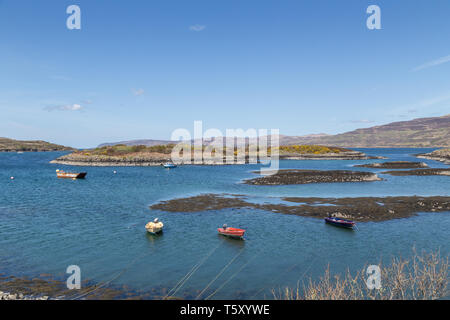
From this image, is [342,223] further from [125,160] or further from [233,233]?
[125,160]

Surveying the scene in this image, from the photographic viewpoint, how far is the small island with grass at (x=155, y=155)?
438 ft

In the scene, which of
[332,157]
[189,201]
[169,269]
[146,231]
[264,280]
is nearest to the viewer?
[264,280]

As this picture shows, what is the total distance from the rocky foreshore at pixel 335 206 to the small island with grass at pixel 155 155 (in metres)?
87.9

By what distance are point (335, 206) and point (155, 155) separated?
110505 millimetres

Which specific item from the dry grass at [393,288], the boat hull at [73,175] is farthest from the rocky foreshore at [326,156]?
the dry grass at [393,288]

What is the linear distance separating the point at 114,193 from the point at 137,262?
3807 centimetres

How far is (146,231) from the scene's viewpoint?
1344 inches

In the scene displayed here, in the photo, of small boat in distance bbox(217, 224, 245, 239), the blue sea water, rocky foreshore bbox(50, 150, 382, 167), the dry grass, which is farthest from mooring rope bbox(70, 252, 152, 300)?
rocky foreshore bbox(50, 150, 382, 167)

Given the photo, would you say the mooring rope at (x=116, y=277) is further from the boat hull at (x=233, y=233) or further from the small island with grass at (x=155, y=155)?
the small island with grass at (x=155, y=155)

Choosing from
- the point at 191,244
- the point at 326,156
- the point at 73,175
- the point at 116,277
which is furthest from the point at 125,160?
the point at 116,277
